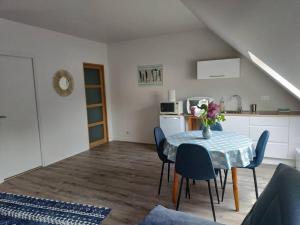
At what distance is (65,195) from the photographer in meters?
3.07

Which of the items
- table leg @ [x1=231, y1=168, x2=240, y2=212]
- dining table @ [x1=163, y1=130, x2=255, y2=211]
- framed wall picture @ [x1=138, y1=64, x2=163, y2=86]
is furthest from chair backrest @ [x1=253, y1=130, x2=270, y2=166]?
framed wall picture @ [x1=138, y1=64, x2=163, y2=86]

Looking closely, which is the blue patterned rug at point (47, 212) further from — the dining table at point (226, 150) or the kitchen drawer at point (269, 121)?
the kitchen drawer at point (269, 121)

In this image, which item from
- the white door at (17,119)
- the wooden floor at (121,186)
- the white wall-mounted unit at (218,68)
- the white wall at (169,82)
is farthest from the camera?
the white wall at (169,82)

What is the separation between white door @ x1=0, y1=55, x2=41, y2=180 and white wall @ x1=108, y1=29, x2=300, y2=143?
234 centimetres

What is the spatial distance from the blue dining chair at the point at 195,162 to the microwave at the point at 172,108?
2527 mm

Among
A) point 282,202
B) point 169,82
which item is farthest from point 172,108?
point 282,202

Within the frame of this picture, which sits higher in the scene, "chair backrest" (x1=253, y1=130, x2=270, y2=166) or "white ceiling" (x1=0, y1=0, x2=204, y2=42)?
"white ceiling" (x1=0, y1=0, x2=204, y2=42)

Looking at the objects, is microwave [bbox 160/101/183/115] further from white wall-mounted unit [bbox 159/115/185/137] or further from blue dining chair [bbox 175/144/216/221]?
blue dining chair [bbox 175/144/216/221]

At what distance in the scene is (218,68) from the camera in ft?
14.6

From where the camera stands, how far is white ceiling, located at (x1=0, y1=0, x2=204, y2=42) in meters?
3.08

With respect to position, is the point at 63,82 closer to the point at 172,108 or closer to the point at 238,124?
the point at 172,108

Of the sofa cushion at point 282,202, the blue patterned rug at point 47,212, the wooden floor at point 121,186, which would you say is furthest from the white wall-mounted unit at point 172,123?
the sofa cushion at point 282,202

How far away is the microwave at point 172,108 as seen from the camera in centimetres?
482

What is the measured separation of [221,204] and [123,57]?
433 cm
